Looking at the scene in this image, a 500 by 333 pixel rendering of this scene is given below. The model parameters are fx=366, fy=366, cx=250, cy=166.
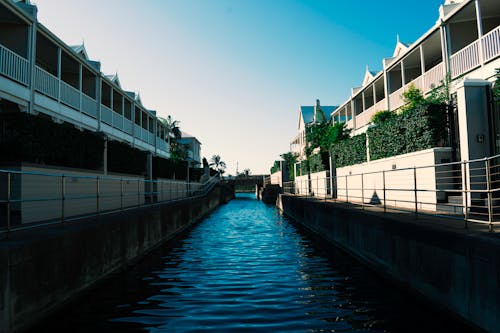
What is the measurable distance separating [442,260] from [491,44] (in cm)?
1079

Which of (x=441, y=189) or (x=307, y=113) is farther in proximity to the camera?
(x=307, y=113)

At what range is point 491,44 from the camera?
1303 cm

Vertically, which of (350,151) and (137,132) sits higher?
(137,132)

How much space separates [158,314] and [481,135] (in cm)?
1053

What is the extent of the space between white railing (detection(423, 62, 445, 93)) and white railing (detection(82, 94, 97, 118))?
17101 millimetres

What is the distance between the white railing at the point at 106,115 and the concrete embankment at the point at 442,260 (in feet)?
56.9

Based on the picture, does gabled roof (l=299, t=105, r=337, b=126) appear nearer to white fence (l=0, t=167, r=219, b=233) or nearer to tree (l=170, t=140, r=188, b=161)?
tree (l=170, t=140, r=188, b=161)

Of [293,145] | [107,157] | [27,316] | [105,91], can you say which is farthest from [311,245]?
[293,145]

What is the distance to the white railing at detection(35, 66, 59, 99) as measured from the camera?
50.5 ft

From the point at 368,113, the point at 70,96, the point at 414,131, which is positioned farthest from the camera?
the point at 368,113

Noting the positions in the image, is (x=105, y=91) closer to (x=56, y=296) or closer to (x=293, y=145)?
(x=56, y=296)

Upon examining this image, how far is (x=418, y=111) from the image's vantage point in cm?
1352

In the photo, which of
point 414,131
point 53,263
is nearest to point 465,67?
point 414,131

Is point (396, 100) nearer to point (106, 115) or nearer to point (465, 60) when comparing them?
point (465, 60)
